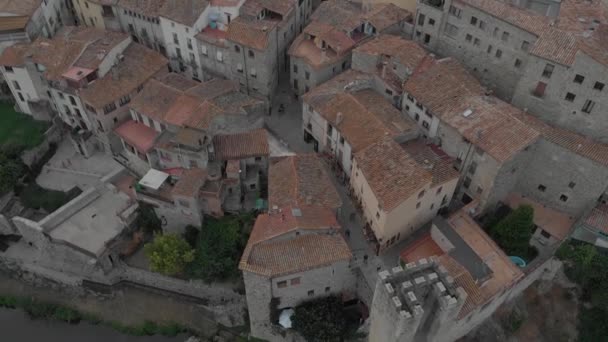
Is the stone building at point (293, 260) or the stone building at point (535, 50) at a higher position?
the stone building at point (535, 50)

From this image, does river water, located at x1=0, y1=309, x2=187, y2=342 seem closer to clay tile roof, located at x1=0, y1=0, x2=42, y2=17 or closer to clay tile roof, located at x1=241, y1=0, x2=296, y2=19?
clay tile roof, located at x1=0, y1=0, x2=42, y2=17

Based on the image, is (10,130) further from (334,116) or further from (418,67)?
(418,67)

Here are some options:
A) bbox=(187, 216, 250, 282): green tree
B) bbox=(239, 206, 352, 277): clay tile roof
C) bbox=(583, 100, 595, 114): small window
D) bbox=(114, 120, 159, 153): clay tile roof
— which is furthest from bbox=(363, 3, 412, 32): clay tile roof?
bbox=(114, 120, 159, 153): clay tile roof

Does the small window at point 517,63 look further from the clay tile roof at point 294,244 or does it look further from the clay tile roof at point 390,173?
the clay tile roof at point 294,244

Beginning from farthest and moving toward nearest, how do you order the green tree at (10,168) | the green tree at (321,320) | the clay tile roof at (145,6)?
1. the clay tile roof at (145,6)
2. the green tree at (10,168)
3. the green tree at (321,320)

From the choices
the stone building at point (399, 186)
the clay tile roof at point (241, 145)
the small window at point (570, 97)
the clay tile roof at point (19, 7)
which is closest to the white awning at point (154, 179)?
the clay tile roof at point (241, 145)

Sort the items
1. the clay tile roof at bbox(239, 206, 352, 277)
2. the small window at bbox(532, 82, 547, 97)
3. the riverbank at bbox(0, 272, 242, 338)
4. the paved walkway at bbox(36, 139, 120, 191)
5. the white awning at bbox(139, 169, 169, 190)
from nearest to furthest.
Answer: the clay tile roof at bbox(239, 206, 352, 277), the small window at bbox(532, 82, 547, 97), the white awning at bbox(139, 169, 169, 190), the riverbank at bbox(0, 272, 242, 338), the paved walkway at bbox(36, 139, 120, 191)
